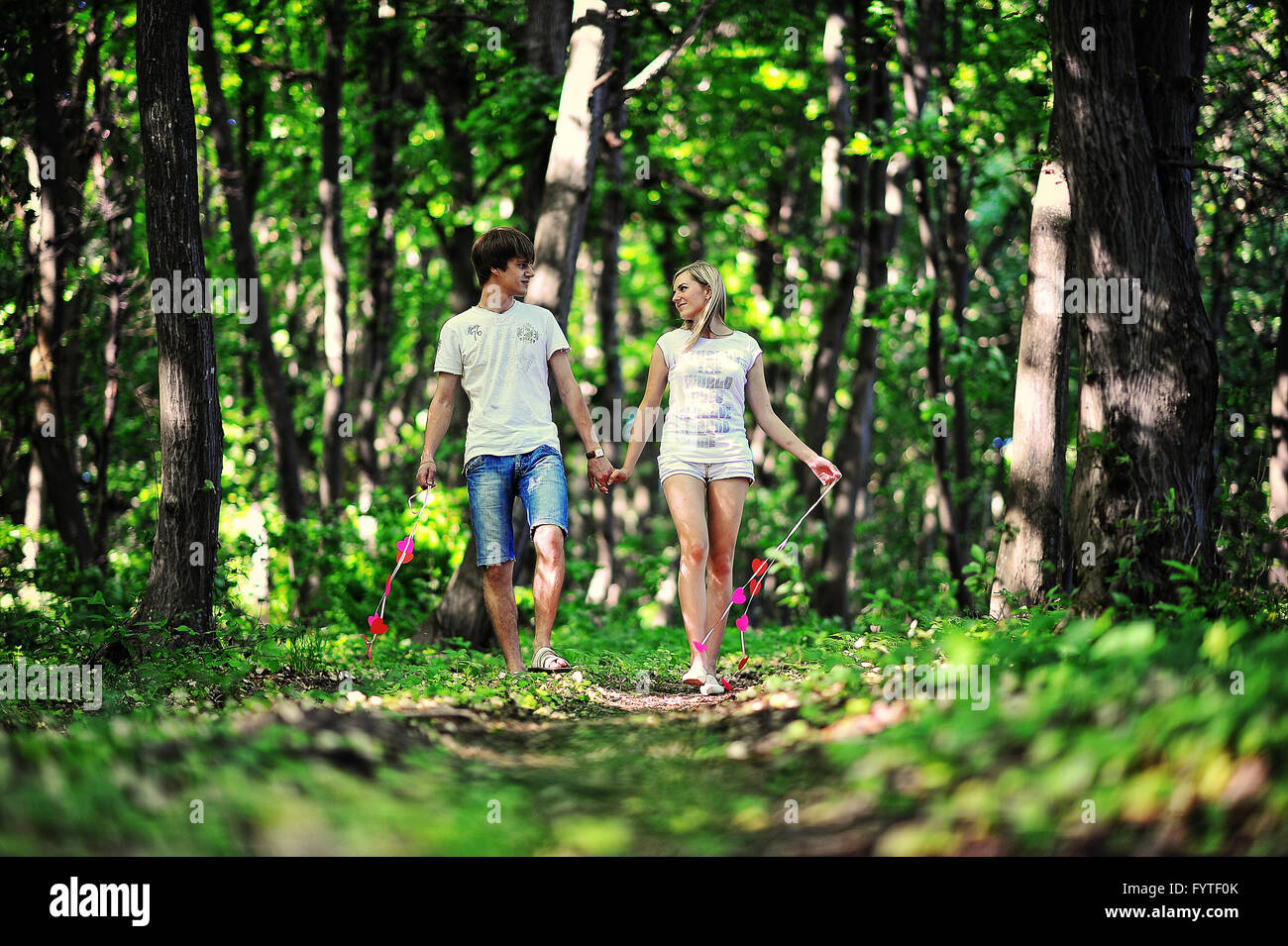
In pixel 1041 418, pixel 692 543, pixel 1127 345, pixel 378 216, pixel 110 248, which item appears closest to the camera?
pixel 1127 345

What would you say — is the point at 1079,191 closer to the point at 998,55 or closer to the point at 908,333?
the point at 998,55

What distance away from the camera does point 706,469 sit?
6.28m

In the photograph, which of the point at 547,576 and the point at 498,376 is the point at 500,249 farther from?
the point at 547,576

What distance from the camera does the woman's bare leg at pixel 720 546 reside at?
6.26 meters

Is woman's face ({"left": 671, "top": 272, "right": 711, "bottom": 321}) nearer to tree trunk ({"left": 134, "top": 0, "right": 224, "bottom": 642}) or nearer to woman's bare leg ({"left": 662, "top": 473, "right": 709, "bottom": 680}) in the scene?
woman's bare leg ({"left": 662, "top": 473, "right": 709, "bottom": 680})

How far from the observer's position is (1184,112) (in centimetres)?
679

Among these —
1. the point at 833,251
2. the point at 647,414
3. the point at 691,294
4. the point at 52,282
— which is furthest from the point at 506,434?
the point at 833,251

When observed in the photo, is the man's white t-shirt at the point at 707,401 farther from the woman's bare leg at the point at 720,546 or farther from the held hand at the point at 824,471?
the held hand at the point at 824,471

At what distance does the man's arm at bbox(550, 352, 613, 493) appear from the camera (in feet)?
21.3

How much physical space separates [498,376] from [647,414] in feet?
2.99

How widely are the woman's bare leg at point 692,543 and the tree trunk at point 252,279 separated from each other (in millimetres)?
8692

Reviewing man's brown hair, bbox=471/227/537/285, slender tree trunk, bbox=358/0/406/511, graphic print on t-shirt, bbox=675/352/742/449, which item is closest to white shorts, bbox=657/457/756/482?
graphic print on t-shirt, bbox=675/352/742/449

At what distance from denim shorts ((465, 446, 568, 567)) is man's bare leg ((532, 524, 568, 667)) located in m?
0.07
